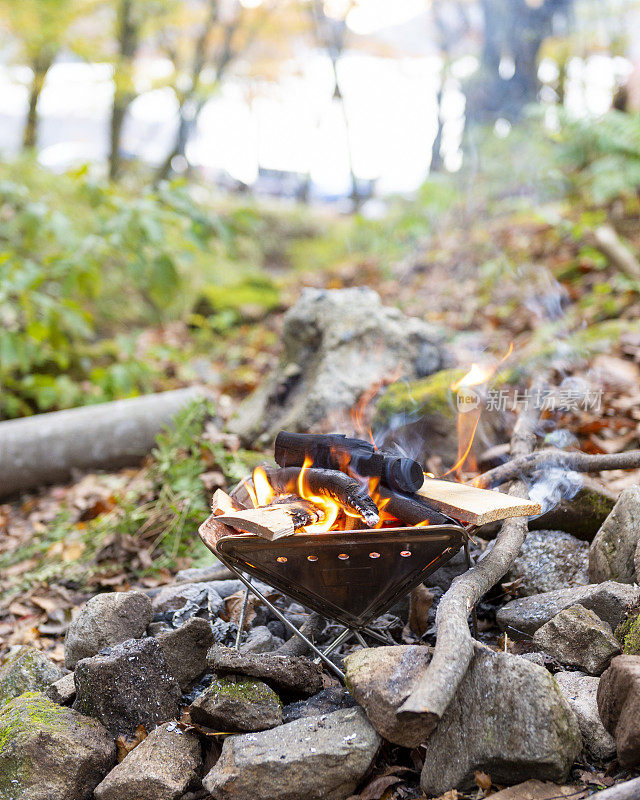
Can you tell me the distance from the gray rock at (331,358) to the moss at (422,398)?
0.89 ft

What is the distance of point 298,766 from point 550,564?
4.86 feet

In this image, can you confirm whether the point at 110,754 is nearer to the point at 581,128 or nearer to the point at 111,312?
the point at 111,312

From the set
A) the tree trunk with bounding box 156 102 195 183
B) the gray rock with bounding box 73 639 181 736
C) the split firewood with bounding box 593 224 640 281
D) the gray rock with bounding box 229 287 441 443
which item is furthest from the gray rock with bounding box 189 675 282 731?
the tree trunk with bounding box 156 102 195 183

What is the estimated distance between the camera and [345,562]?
2.21 m

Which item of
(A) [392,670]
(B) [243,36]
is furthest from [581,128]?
(B) [243,36]

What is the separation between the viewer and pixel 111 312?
8938 mm

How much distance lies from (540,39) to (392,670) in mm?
12239

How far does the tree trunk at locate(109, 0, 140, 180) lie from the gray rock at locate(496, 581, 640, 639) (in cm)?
1041

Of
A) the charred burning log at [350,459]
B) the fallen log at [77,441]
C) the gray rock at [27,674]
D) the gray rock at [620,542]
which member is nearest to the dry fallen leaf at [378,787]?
the charred burning log at [350,459]

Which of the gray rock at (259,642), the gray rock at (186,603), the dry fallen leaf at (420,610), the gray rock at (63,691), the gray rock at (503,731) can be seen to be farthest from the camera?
the gray rock at (186,603)

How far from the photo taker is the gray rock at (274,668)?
7.23 feet

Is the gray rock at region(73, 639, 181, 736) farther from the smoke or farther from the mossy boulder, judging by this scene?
the smoke

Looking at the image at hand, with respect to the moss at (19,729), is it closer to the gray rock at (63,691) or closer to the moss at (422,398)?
the gray rock at (63,691)

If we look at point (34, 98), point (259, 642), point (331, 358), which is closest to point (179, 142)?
point (34, 98)
